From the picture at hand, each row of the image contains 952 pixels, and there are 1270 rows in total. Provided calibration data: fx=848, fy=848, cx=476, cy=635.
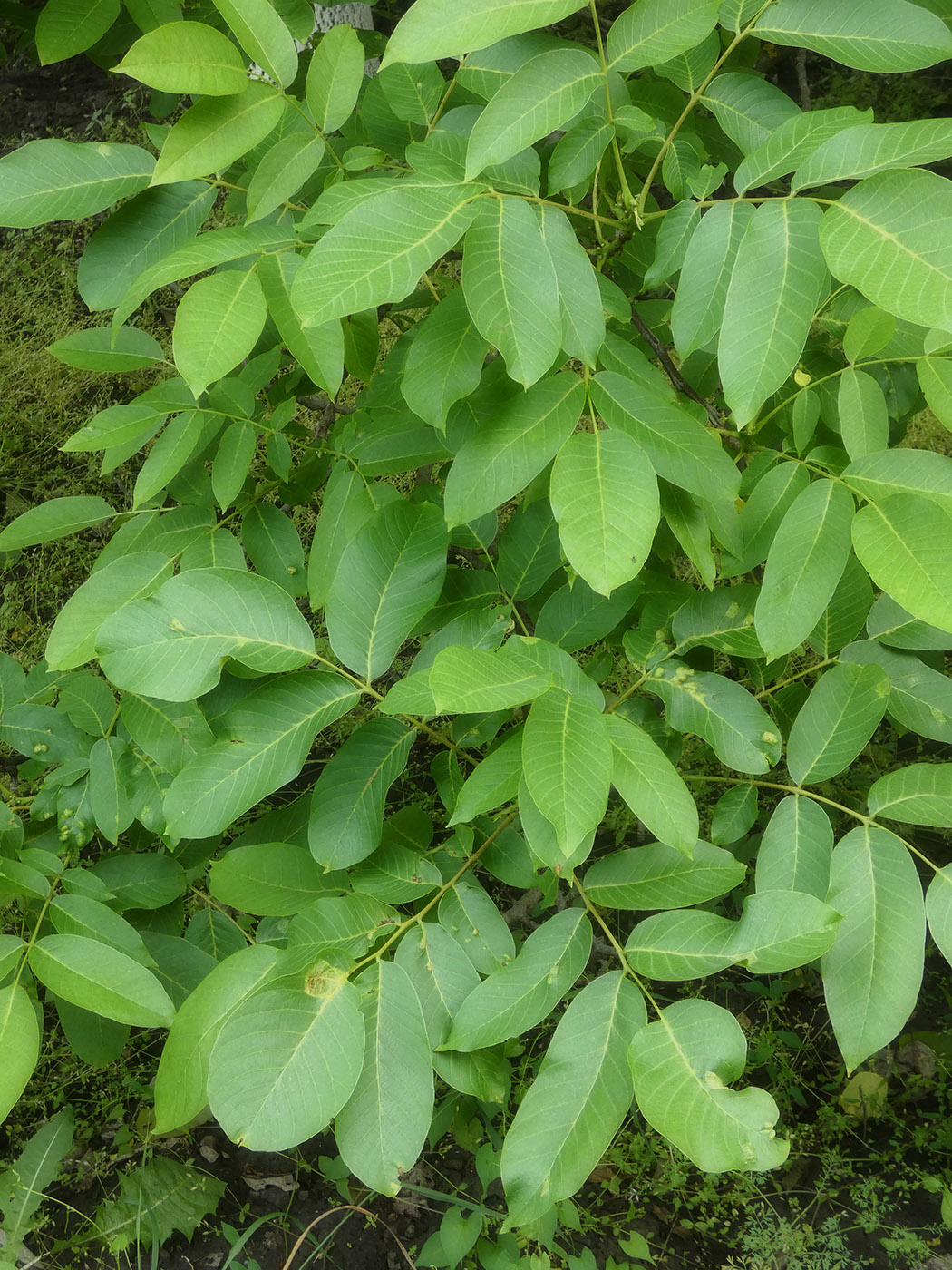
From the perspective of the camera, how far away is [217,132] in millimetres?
935

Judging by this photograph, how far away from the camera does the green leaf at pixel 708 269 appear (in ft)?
2.88

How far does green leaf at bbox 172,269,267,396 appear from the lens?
2.88 feet

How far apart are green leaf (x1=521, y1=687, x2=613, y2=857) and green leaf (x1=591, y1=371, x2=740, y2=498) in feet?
0.90

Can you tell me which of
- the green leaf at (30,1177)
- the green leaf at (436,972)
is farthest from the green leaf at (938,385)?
the green leaf at (30,1177)

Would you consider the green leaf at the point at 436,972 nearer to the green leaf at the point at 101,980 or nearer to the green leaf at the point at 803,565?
the green leaf at the point at 101,980

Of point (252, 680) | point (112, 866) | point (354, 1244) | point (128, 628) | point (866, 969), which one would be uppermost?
point (128, 628)

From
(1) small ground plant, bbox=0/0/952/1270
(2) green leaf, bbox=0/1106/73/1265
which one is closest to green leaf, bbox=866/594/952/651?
(1) small ground plant, bbox=0/0/952/1270

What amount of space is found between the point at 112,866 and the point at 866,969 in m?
1.09

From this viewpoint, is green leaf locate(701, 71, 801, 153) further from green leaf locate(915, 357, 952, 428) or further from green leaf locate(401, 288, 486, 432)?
green leaf locate(401, 288, 486, 432)

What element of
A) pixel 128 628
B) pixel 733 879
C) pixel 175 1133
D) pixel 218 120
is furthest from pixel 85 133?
pixel 733 879

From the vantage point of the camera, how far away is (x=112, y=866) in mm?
1351

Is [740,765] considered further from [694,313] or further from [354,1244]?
[354,1244]

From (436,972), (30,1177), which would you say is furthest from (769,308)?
(30,1177)

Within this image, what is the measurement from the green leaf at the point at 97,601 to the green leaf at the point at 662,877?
68 cm
